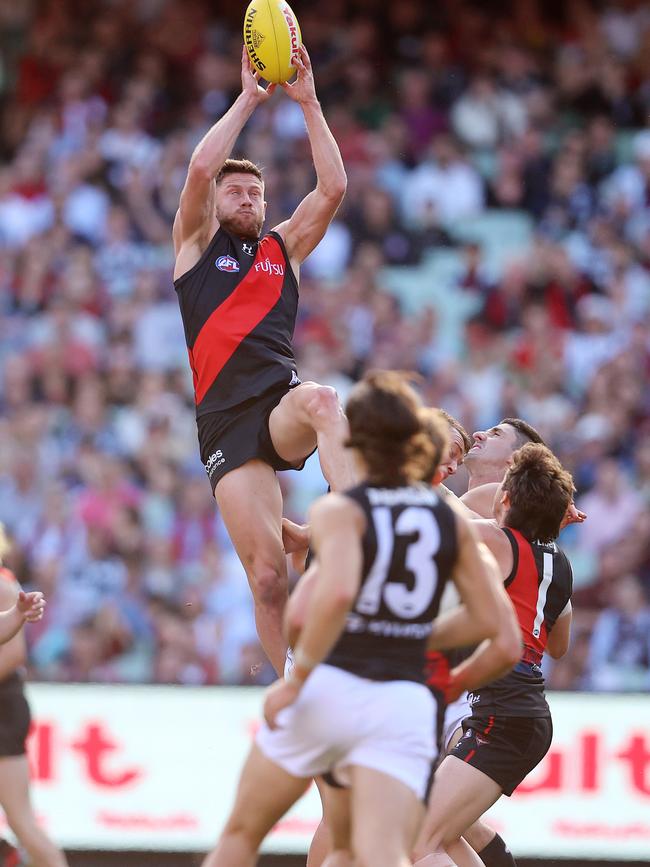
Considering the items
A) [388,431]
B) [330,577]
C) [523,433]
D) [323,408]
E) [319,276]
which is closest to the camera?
[330,577]

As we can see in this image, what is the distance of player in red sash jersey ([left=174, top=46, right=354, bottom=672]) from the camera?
6574mm

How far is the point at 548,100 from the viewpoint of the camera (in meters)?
15.3

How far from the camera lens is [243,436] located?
6625 mm

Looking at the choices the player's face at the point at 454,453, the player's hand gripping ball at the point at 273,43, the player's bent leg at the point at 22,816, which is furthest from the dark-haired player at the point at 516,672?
the player's bent leg at the point at 22,816

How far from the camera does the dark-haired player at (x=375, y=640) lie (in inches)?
171

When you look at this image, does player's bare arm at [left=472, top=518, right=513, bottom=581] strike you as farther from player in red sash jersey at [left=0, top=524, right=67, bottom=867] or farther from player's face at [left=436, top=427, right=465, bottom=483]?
player in red sash jersey at [left=0, top=524, right=67, bottom=867]

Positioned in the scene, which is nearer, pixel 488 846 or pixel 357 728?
pixel 357 728

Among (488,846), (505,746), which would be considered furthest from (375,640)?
(488,846)

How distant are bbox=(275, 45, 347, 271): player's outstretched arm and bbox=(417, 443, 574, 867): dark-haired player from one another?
153 centimetres

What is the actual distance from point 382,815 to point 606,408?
898 centimetres

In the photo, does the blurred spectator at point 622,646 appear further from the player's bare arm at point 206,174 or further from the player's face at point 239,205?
the player's bare arm at point 206,174

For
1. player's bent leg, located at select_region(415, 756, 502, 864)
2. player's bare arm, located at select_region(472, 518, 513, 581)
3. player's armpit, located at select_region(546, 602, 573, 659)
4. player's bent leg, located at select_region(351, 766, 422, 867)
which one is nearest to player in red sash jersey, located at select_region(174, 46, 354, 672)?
player's bare arm, located at select_region(472, 518, 513, 581)

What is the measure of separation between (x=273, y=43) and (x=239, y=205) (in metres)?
0.77

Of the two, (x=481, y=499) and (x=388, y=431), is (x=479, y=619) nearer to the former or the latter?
(x=388, y=431)
